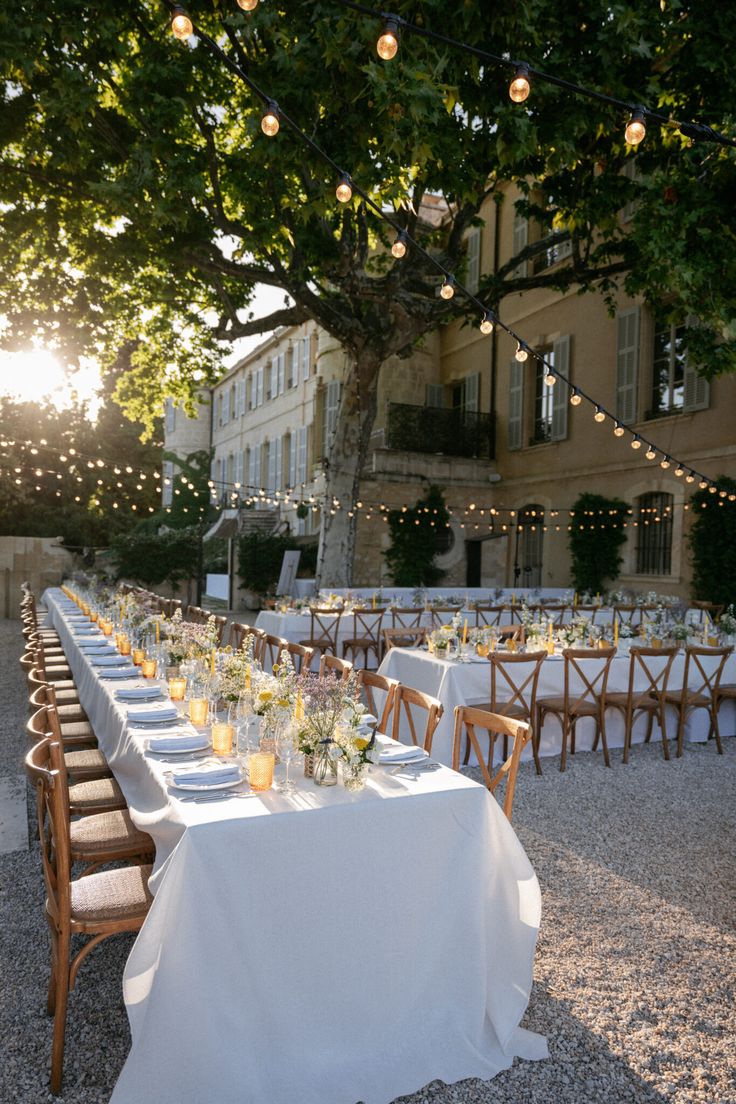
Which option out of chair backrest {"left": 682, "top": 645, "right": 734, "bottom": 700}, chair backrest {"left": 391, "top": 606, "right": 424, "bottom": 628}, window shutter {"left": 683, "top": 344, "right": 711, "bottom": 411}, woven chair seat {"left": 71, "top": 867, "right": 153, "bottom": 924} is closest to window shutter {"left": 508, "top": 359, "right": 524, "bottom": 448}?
window shutter {"left": 683, "top": 344, "right": 711, "bottom": 411}

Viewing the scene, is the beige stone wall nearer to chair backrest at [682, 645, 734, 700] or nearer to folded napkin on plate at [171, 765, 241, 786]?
chair backrest at [682, 645, 734, 700]

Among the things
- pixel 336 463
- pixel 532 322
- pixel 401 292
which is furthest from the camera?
pixel 532 322

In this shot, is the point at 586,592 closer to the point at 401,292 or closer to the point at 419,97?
the point at 401,292

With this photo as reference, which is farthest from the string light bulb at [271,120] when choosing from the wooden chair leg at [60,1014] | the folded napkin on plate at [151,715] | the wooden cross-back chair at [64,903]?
the wooden chair leg at [60,1014]

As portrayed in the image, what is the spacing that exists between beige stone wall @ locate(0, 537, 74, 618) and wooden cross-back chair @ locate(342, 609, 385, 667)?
414 inches

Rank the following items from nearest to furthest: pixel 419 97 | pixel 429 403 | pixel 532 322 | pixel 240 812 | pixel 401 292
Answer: pixel 240 812, pixel 419 97, pixel 401 292, pixel 532 322, pixel 429 403

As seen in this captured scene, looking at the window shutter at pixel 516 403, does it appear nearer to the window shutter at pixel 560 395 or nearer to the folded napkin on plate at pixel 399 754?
the window shutter at pixel 560 395

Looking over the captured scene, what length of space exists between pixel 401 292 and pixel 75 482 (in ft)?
49.4

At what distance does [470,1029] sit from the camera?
227 centimetres

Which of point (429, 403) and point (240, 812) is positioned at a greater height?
point (429, 403)

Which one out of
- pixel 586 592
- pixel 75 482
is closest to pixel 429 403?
pixel 586 592

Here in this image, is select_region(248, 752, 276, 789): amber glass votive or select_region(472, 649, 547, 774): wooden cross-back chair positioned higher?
select_region(248, 752, 276, 789): amber glass votive

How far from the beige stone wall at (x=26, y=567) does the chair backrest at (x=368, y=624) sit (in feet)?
34.4

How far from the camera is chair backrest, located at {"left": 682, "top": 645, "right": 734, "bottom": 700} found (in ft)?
19.2
